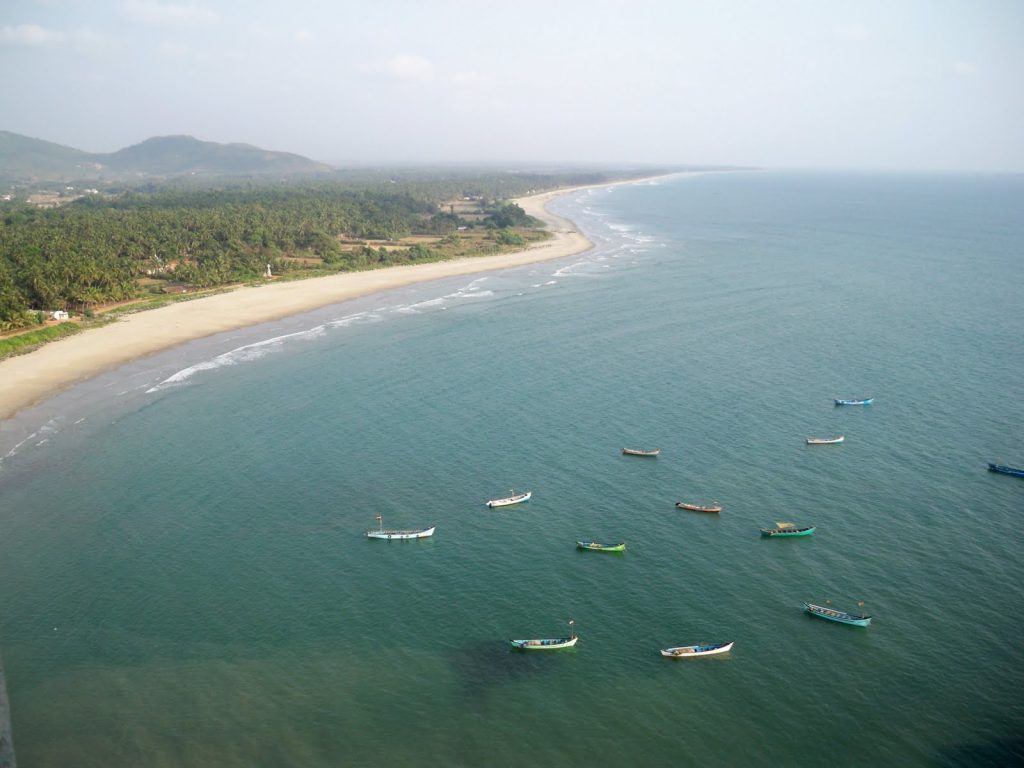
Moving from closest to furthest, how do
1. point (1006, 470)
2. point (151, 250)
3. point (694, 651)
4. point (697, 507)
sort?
1. point (694, 651)
2. point (697, 507)
3. point (1006, 470)
4. point (151, 250)

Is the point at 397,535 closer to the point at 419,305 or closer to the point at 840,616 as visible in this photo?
the point at 840,616

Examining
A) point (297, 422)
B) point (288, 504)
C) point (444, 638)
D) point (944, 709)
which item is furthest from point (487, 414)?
point (944, 709)

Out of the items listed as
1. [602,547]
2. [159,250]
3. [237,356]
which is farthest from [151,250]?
[602,547]

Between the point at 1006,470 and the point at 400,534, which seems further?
the point at 1006,470

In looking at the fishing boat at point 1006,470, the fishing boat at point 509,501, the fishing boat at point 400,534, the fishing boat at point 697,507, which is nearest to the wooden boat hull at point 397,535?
the fishing boat at point 400,534

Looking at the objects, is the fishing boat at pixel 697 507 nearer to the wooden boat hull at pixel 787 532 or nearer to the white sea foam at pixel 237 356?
the wooden boat hull at pixel 787 532

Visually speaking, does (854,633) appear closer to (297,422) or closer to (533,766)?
(533,766)

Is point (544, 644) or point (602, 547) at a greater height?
point (602, 547)

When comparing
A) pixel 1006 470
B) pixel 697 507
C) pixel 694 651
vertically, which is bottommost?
pixel 694 651
